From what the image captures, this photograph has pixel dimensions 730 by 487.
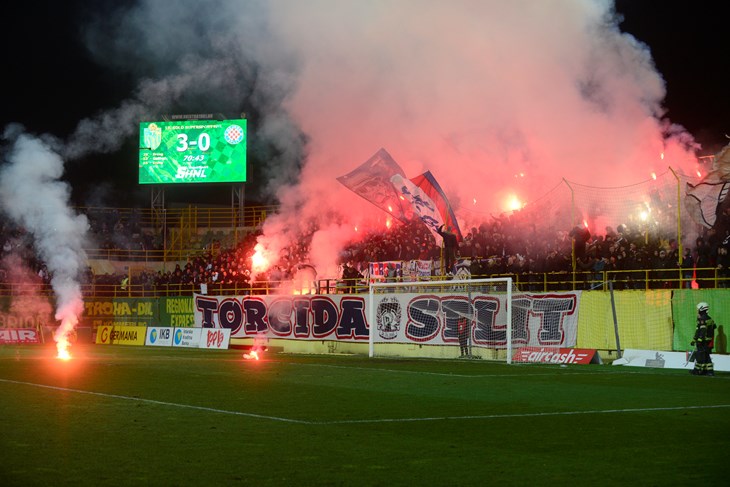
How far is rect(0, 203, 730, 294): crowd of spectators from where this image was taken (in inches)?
1070

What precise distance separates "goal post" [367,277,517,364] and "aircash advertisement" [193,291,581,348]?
1.3 inches

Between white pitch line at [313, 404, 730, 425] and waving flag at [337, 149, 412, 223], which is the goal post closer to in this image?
waving flag at [337, 149, 412, 223]

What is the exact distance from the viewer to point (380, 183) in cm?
3906

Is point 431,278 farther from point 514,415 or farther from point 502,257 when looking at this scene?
point 514,415

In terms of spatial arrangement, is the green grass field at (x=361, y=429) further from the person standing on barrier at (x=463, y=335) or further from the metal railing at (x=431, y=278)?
the person standing on barrier at (x=463, y=335)

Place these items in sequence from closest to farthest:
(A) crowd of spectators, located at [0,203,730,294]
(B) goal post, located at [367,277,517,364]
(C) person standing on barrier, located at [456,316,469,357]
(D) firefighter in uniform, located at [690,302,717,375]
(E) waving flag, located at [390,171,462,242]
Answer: (D) firefighter in uniform, located at [690,302,717,375] < (A) crowd of spectators, located at [0,203,730,294] < (B) goal post, located at [367,277,517,364] < (C) person standing on barrier, located at [456,316,469,357] < (E) waving flag, located at [390,171,462,242]

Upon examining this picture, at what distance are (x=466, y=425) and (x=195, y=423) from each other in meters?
3.56

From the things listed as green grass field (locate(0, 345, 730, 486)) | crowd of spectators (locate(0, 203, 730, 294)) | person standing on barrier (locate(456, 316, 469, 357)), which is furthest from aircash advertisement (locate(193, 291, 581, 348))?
green grass field (locate(0, 345, 730, 486))

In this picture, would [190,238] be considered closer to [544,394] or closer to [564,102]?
[564,102]

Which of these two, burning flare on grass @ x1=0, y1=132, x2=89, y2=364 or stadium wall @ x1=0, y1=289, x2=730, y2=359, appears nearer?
stadium wall @ x1=0, y1=289, x2=730, y2=359

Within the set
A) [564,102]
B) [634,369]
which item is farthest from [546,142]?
[634,369]

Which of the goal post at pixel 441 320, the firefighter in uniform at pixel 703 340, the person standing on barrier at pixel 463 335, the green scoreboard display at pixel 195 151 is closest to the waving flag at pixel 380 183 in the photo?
the goal post at pixel 441 320

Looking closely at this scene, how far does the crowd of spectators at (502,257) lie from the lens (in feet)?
89.1

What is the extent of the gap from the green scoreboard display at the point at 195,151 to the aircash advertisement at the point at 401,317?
13.0m
